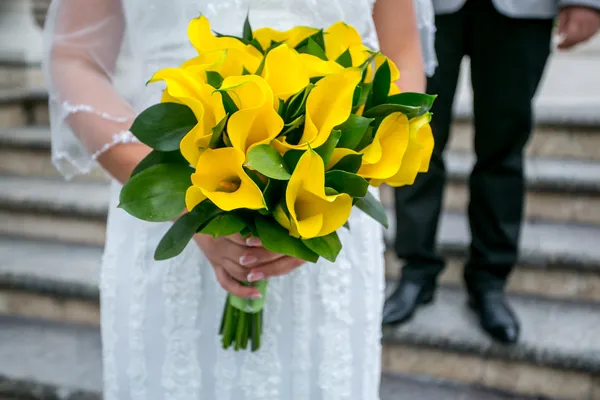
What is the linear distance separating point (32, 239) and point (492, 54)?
1958 millimetres

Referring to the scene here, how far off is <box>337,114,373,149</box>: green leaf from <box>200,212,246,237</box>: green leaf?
12 cm

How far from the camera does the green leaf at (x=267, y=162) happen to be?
1.41ft

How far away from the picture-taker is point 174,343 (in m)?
0.74

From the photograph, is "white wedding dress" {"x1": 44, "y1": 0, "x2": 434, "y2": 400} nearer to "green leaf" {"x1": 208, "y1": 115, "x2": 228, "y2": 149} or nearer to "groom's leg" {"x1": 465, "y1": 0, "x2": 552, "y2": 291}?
"green leaf" {"x1": 208, "y1": 115, "x2": 228, "y2": 149}

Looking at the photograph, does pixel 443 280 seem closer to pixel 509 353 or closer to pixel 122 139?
pixel 509 353

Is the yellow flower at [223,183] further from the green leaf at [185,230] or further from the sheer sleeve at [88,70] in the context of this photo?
the sheer sleeve at [88,70]

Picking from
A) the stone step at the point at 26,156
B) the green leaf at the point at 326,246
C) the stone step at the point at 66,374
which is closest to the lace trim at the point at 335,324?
the green leaf at the point at 326,246

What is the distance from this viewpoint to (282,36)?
0.59 meters

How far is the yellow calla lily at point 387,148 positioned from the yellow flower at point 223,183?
11 cm

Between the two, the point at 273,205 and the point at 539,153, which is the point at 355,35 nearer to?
the point at 273,205

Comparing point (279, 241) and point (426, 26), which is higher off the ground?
point (426, 26)

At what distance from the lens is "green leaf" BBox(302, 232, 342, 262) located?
0.49m

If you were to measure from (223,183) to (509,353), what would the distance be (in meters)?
1.30

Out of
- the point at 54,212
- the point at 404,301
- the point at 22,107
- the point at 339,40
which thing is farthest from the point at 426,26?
the point at 22,107
